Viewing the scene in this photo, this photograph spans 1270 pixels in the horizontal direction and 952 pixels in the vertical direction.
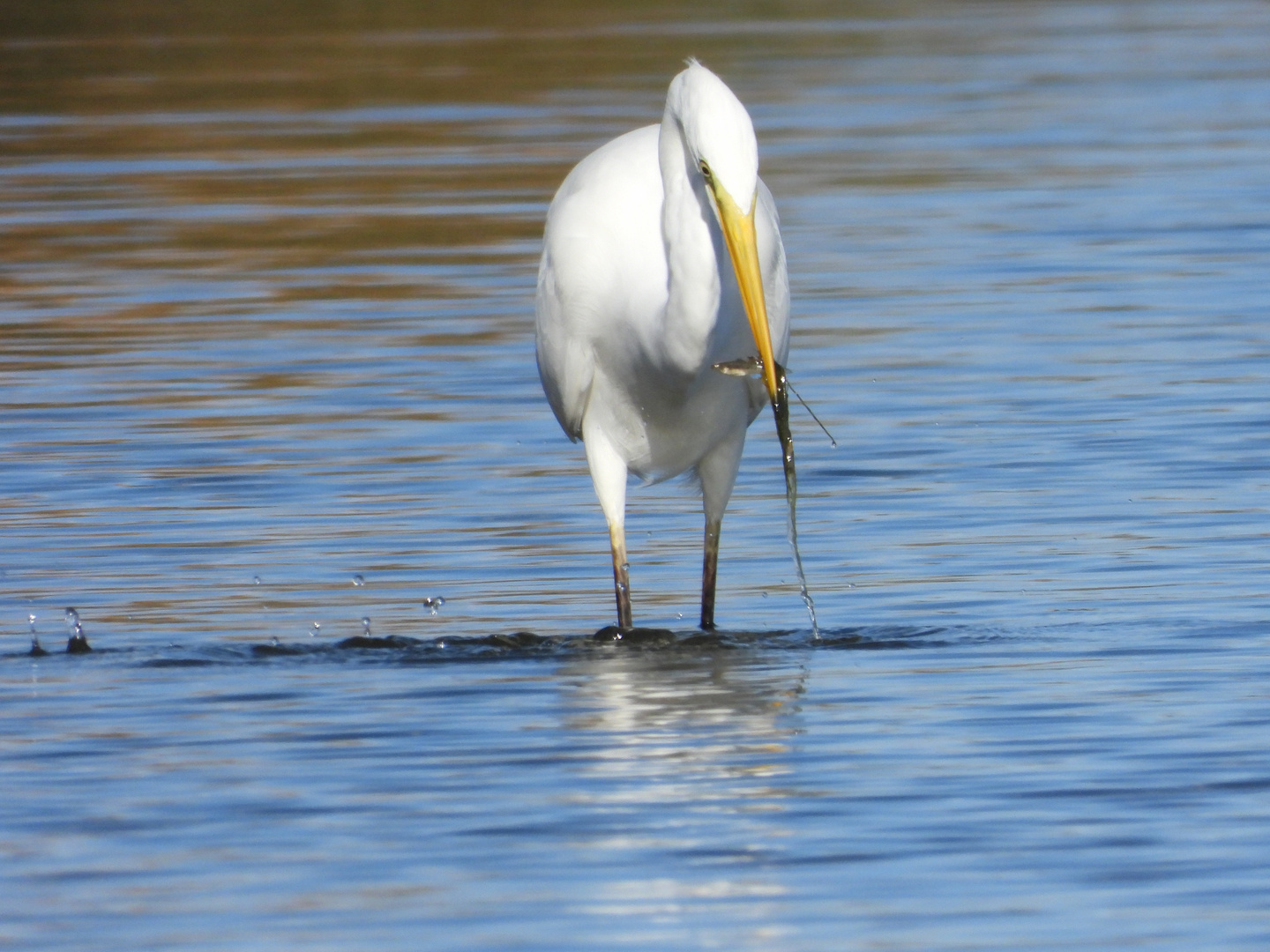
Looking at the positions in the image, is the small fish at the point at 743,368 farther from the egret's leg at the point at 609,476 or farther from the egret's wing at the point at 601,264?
the egret's leg at the point at 609,476

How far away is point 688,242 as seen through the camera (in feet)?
26.4

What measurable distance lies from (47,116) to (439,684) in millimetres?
19987

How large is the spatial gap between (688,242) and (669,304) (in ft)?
0.82

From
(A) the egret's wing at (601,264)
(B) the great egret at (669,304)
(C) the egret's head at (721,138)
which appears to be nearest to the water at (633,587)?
(B) the great egret at (669,304)

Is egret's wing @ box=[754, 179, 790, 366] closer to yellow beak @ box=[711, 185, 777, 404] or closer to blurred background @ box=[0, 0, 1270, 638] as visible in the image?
yellow beak @ box=[711, 185, 777, 404]

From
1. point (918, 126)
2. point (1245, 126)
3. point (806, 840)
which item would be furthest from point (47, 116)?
point (806, 840)

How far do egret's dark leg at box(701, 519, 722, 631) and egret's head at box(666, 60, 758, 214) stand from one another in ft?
4.83

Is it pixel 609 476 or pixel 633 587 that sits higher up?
pixel 609 476

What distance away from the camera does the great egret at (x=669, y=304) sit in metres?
7.82

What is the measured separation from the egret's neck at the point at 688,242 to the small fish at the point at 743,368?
0.54ft

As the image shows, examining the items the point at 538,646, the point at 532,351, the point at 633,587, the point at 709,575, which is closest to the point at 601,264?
the point at 709,575

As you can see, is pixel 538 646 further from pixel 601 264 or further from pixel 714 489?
pixel 601 264

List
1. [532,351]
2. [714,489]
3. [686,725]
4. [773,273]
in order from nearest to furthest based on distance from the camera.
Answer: [686,725] < [773,273] < [714,489] < [532,351]

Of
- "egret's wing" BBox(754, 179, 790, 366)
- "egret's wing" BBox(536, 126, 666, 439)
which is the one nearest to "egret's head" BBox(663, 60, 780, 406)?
"egret's wing" BBox(754, 179, 790, 366)
